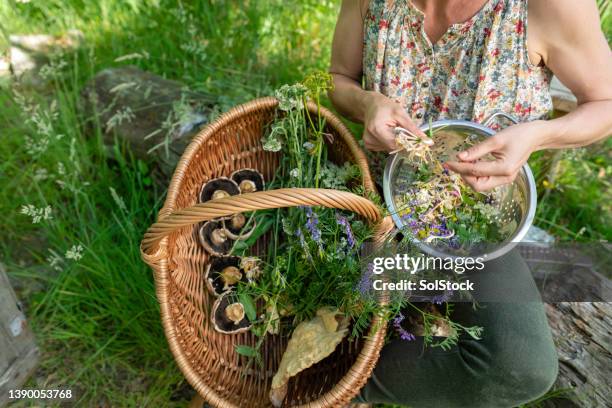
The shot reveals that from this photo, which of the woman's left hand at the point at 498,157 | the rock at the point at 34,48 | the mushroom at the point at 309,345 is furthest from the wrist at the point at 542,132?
the rock at the point at 34,48

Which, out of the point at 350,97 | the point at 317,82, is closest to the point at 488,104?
the point at 350,97

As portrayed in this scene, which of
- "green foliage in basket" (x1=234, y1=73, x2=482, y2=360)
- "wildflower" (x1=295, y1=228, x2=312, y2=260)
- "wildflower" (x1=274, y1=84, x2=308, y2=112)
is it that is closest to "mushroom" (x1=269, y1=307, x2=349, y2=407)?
"green foliage in basket" (x1=234, y1=73, x2=482, y2=360)

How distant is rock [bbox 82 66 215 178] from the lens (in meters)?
1.71

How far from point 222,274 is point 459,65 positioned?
829mm

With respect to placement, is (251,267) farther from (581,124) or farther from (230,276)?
(581,124)

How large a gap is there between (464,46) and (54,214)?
151cm

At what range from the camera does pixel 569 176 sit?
199 cm

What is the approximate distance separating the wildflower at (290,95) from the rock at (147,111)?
587 mm

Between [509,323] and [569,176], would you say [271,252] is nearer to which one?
[509,323]

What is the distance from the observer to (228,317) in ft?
4.13

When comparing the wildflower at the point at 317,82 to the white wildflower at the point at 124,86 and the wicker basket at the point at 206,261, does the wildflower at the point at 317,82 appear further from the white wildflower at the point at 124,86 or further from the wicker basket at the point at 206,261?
the white wildflower at the point at 124,86

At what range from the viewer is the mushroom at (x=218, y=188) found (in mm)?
1354

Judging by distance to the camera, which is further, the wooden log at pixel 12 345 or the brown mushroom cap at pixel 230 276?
the wooden log at pixel 12 345

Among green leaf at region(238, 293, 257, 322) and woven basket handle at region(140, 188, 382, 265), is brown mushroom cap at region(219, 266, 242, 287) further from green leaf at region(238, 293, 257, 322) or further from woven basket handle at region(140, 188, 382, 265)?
woven basket handle at region(140, 188, 382, 265)
